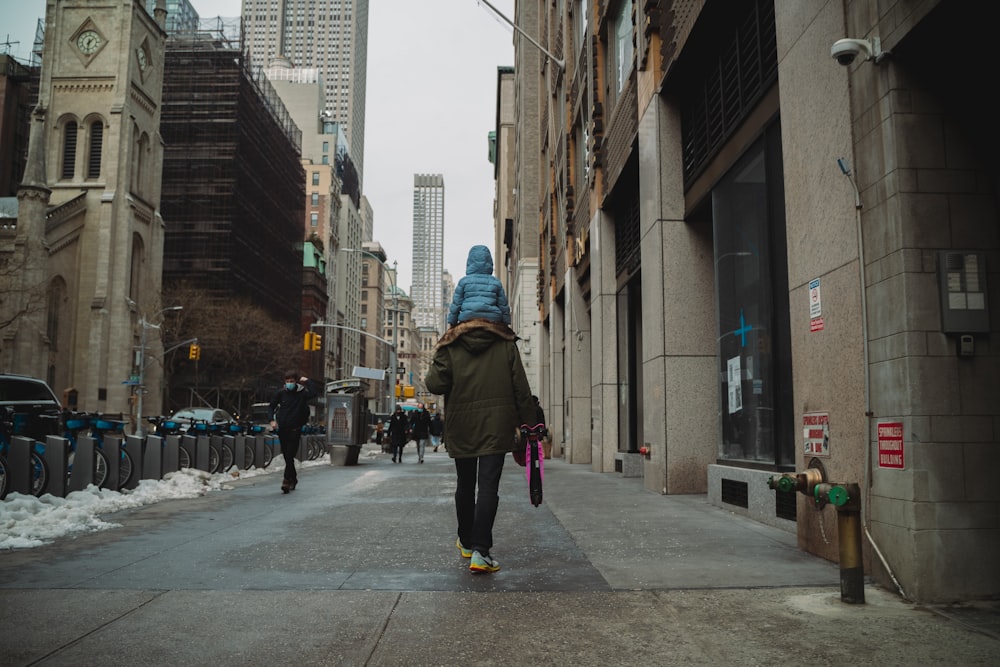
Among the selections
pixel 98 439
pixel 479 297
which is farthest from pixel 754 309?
pixel 98 439

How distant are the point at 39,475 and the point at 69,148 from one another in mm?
62307

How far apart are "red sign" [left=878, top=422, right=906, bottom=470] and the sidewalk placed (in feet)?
2.47

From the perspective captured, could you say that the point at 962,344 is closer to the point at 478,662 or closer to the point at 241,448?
the point at 478,662

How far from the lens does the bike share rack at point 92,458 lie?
29.6 ft

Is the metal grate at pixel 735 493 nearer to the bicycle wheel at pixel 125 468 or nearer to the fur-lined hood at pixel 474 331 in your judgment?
the fur-lined hood at pixel 474 331

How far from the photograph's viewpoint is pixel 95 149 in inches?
2461

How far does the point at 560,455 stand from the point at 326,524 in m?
20.7

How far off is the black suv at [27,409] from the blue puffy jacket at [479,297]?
6710 millimetres

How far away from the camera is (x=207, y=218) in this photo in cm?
7388

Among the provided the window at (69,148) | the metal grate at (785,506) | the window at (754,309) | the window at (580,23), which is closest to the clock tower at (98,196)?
the window at (69,148)

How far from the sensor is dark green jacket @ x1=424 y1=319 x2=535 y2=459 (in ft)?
18.3

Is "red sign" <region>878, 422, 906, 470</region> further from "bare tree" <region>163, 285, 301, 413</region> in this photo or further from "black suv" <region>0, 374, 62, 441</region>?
"bare tree" <region>163, 285, 301, 413</region>

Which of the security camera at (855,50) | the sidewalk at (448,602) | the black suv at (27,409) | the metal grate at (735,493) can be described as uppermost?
the security camera at (855,50)

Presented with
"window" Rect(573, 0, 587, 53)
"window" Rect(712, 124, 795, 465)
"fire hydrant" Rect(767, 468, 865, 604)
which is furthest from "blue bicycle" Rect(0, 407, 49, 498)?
"window" Rect(573, 0, 587, 53)
